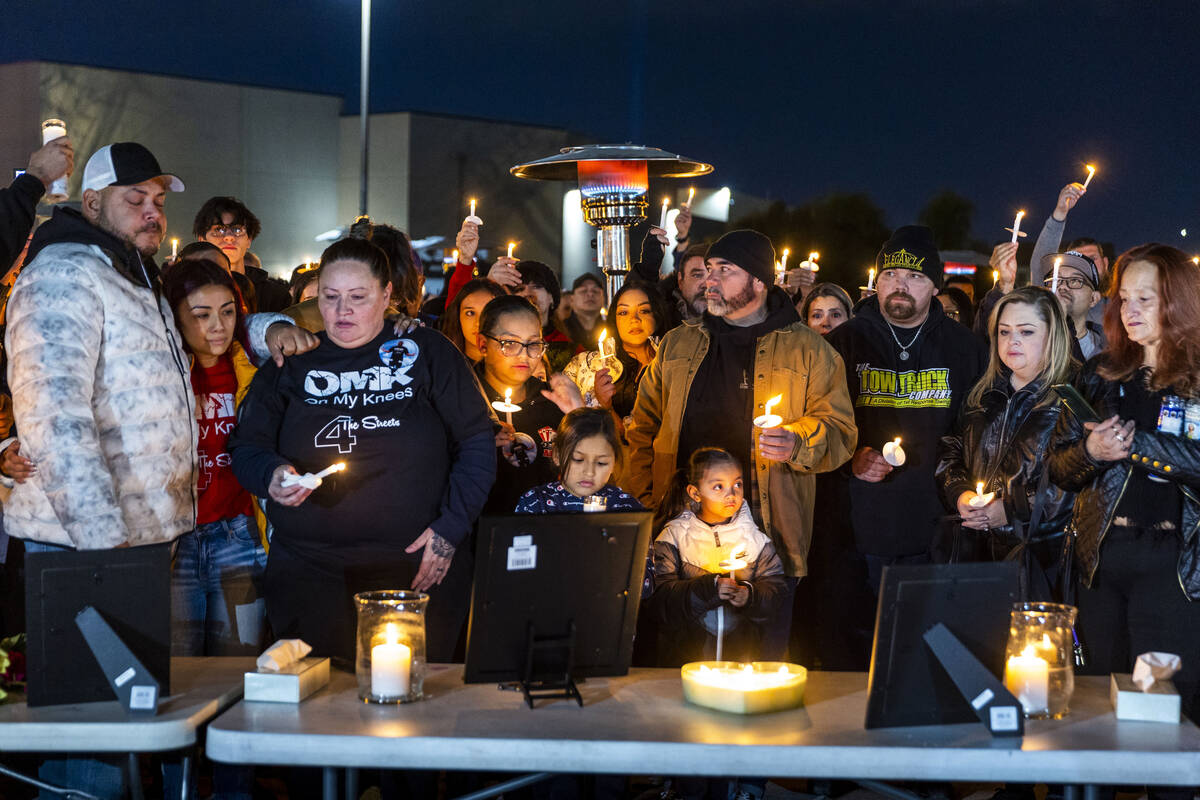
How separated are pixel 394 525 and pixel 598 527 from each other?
998 millimetres

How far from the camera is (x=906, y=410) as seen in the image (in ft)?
17.2

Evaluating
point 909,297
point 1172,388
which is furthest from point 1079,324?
point 1172,388

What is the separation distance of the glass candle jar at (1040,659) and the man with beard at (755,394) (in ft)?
5.26

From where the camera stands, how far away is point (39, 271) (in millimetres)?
3510

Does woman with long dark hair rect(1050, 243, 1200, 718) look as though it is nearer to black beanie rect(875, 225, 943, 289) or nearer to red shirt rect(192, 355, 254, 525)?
black beanie rect(875, 225, 943, 289)

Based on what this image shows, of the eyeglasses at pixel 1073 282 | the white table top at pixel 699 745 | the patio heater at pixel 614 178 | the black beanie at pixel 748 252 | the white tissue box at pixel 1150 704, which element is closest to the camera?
the white table top at pixel 699 745

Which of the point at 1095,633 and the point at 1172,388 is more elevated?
the point at 1172,388

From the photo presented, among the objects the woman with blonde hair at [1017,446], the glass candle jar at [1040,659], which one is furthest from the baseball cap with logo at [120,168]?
the woman with blonde hair at [1017,446]

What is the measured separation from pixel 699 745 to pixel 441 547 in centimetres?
136

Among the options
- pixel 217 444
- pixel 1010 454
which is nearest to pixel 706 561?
pixel 1010 454

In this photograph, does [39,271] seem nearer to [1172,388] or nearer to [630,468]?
[630,468]

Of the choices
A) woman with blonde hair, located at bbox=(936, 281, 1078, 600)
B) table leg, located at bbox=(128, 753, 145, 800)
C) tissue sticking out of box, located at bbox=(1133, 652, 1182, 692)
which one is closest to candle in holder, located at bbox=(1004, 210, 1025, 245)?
woman with blonde hair, located at bbox=(936, 281, 1078, 600)

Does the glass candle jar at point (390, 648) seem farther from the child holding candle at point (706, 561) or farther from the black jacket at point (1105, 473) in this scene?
the black jacket at point (1105, 473)

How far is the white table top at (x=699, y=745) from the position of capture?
2656 mm
